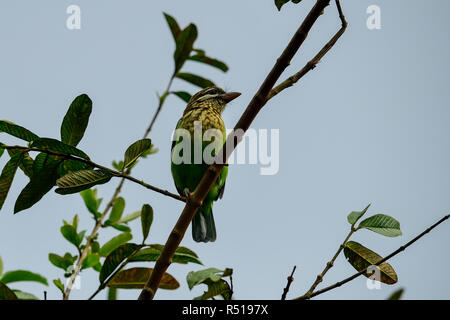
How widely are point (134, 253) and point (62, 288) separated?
328 millimetres

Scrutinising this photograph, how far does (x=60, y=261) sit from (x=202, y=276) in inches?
34.0

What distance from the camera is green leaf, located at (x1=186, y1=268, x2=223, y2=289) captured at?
190 centimetres

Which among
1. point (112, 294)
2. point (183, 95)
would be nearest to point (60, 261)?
point (112, 294)

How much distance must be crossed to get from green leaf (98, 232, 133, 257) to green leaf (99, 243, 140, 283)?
0.59m

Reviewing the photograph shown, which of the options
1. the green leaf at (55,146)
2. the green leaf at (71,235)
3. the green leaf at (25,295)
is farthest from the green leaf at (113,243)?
the green leaf at (55,146)

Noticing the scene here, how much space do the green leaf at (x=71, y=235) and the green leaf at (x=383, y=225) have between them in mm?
1235

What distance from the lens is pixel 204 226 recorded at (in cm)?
437

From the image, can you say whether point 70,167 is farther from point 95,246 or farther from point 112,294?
point 95,246

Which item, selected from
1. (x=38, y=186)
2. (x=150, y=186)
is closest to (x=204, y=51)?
(x=150, y=186)

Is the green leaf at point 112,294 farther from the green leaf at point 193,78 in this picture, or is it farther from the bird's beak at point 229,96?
the bird's beak at point 229,96

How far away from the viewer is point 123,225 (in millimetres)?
2939

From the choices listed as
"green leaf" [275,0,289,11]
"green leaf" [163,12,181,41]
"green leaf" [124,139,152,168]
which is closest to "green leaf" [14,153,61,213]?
"green leaf" [124,139,152,168]

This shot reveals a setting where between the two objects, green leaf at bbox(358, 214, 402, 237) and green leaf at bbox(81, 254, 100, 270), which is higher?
green leaf at bbox(358, 214, 402, 237)

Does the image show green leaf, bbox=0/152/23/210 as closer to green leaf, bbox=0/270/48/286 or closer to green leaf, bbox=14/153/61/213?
green leaf, bbox=14/153/61/213
